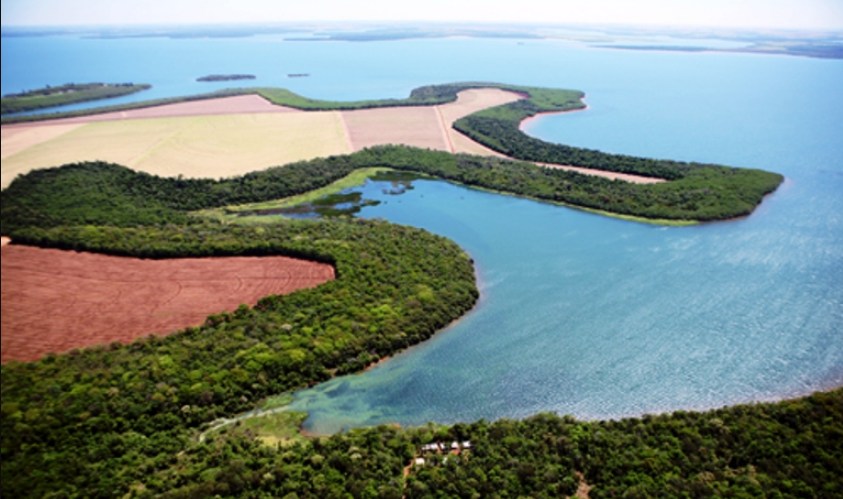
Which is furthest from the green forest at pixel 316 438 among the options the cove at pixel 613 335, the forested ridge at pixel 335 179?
the forested ridge at pixel 335 179

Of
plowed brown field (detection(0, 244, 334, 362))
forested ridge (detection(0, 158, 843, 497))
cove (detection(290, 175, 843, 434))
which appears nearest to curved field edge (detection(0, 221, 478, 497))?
forested ridge (detection(0, 158, 843, 497))

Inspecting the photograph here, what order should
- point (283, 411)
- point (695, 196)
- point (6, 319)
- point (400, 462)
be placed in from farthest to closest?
point (695, 196) → point (283, 411) → point (400, 462) → point (6, 319)

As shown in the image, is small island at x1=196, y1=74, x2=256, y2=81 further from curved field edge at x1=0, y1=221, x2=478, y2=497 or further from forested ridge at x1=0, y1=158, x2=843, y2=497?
forested ridge at x1=0, y1=158, x2=843, y2=497

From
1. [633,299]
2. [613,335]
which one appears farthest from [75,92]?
[613,335]

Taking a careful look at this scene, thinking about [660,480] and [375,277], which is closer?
[660,480]

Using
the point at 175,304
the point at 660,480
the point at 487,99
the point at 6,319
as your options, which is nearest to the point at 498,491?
the point at 660,480

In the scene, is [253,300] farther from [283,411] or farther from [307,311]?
[283,411]

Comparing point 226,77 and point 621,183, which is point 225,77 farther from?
point 621,183

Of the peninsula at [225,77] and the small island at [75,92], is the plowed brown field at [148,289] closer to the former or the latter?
the small island at [75,92]
